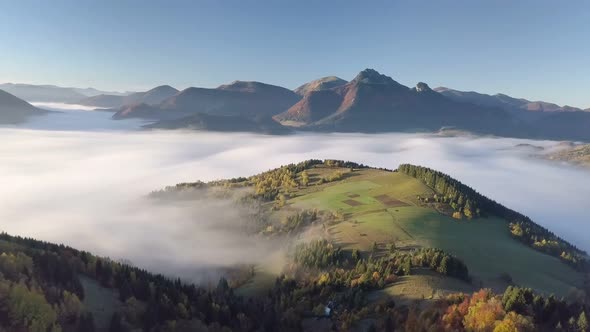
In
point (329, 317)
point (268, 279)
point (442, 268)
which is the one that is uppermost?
point (442, 268)

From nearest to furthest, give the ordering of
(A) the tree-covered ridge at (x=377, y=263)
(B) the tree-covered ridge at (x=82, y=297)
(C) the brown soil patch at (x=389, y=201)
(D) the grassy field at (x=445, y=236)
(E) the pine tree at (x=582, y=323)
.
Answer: (B) the tree-covered ridge at (x=82, y=297) → (E) the pine tree at (x=582, y=323) → (A) the tree-covered ridge at (x=377, y=263) → (D) the grassy field at (x=445, y=236) → (C) the brown soil patch at (x=389, y=201)

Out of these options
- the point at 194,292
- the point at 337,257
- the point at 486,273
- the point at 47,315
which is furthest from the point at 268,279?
the point at 47,315

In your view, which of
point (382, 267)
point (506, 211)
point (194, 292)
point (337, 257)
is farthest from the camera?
point (506, 211)

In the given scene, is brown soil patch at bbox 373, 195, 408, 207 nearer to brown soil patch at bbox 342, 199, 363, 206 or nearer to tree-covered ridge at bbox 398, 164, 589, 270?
brown soil patch at bbox 342, 199, 363, 206

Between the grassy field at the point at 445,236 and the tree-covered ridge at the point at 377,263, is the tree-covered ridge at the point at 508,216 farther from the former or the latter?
the tree-covered ridge at the point at 377,263

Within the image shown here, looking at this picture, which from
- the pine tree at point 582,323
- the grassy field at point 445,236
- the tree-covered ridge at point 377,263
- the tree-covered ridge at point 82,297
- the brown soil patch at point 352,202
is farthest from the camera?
the brown soil patch at point 352,202

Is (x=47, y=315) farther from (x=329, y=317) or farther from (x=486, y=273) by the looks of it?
(x=486, y=273)

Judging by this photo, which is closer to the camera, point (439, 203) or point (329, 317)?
point (329, 317)

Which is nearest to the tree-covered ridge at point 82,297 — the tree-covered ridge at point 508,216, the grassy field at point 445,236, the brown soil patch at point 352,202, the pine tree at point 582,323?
the pine tree at point 582,323
